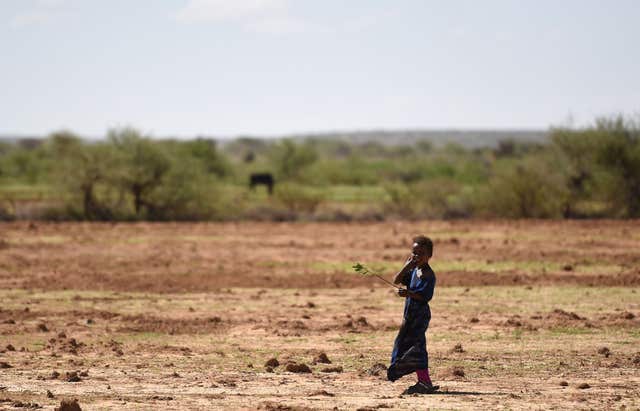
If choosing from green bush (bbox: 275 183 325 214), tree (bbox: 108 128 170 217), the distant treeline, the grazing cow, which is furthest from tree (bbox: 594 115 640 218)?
the grazing cow

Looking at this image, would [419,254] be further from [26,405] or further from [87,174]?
[87,174]

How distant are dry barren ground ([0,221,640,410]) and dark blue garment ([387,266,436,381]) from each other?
0.30 metres

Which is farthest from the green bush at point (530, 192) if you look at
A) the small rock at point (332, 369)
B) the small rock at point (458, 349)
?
the small rock at point (332, 369)

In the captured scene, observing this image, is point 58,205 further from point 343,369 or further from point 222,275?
point 343,369

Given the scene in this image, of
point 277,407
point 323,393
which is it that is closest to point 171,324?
point 323,393

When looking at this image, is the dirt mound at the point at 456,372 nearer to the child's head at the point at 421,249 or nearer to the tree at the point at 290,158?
the child's head at the point at 421,249

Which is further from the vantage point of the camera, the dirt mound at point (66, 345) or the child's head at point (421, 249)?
the dirt mound at point (66, 345)

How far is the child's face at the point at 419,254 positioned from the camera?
31.7 ft

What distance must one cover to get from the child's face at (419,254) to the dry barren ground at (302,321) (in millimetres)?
1347

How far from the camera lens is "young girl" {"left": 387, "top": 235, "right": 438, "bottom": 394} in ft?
31.7

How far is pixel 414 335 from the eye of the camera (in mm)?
9742

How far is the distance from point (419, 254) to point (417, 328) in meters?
0.75

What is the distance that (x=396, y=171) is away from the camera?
65000mm

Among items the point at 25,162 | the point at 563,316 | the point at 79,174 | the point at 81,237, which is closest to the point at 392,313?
the point at 563,316
